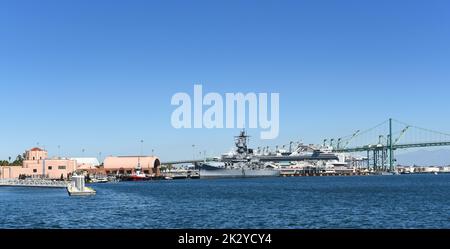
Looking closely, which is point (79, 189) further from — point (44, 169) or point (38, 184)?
point (44, 169)

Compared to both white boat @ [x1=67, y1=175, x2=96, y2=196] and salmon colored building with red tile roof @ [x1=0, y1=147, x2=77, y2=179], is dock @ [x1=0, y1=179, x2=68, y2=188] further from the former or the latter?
white boat @ [x1=67, y1=175, x2=96, y2=196]

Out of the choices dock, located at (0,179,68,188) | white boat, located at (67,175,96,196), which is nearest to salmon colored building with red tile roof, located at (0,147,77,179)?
dock, located at (0,179,68,188)

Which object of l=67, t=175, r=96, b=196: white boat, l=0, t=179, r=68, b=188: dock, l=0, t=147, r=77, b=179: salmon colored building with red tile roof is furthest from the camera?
l=0, t=147, r=77, b=179: salmon colored building with red tile roof

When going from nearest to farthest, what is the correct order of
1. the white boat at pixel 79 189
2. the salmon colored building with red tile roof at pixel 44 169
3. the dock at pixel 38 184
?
1. the white boat at pixel 79 189
2. the dock at pixel 38 184
3. the salmon colored building with red tile roof at pixel 44 169

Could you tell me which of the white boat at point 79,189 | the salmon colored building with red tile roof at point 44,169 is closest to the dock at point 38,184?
the salmon colored building with red tile roof at point 44,169

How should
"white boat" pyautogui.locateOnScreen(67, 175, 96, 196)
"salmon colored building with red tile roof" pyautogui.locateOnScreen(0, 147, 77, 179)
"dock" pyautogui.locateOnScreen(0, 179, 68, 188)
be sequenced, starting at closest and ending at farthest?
1. "white boat" pyautogui.locateOnScreen(67, 175, 96, 196)
2. "dock" pyautogui.locateOnScreen(0, 179, 68, 188)
3. "salmon colored building with red tile roof" pyautogui.locateOnScreen(0, 147, 77, 179)

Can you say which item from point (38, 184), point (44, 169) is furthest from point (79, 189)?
point (44, 169)

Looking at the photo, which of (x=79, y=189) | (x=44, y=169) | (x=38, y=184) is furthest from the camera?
→ (x=44, y=169)

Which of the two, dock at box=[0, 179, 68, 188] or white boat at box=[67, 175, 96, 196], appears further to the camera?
dock at box=[0, 179, 68, 188]

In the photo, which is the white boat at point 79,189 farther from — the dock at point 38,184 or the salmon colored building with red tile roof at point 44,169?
the salmon colored building with red tile roof at point 44,169

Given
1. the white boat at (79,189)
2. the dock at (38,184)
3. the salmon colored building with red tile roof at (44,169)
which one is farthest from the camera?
the salmon colored building with red tile roof at (44,169)
